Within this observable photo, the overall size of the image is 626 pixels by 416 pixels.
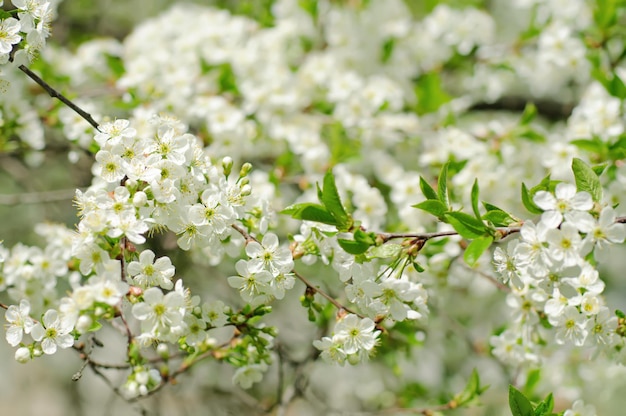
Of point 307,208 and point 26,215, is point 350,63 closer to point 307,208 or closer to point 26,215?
point 307,208

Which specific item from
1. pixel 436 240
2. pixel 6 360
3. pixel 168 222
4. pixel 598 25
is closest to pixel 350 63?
pixel 598 25

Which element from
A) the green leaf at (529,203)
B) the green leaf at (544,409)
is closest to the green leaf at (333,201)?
the green leaf at (529,203)

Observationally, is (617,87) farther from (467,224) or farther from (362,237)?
(362,237)

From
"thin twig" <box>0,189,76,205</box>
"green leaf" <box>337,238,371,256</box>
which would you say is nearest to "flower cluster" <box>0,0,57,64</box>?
"green leaf" <box>337,238,371,256</box>

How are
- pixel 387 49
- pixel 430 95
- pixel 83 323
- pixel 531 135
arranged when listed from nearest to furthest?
pixel 83 323, pixel 531 135, pixel 430 95, pixel 387 49

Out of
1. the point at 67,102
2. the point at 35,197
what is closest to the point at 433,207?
the point at 67,102

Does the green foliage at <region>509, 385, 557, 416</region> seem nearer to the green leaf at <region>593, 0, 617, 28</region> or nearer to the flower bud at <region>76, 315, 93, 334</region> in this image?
the flower bud at <region>76, 315, 93, 334</region>

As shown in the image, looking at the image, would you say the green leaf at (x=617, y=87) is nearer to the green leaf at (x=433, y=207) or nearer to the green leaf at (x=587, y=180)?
the green leaf at (x=587, y=180)

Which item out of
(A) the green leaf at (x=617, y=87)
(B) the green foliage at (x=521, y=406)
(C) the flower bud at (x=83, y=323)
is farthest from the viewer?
(A) the green leaf at (x=617, y=87)
